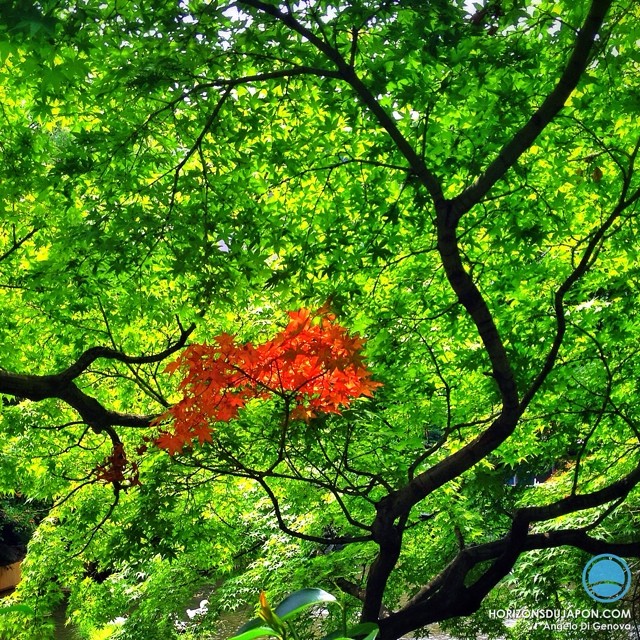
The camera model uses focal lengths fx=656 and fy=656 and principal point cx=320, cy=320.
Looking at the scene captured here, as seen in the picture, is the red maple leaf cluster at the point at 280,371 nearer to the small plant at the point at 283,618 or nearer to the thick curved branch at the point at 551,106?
the thick curved branch at the point at 551,106

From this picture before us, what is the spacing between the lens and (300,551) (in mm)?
5145

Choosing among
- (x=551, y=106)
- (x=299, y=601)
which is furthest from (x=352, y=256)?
(x=299, y=601)

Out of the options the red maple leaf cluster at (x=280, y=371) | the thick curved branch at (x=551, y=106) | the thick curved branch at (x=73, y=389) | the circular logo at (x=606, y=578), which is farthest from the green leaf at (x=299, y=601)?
the circular logo at (x=606, y=578)

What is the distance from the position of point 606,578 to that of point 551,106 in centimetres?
381

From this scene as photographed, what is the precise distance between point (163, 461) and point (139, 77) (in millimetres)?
2791

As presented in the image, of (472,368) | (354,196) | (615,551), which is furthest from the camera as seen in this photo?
(615,551)

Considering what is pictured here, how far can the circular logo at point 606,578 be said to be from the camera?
4.52 metres

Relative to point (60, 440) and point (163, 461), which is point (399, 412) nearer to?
point (163, 461)

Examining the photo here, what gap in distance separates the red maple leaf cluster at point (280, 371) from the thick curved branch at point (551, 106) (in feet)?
2.09

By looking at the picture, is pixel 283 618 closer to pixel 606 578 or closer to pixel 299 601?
pixel 299 601

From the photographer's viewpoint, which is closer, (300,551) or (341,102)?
(341,102)

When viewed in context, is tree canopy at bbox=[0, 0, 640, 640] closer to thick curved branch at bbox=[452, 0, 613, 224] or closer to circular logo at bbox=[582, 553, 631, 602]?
thick curved branch at bbox=[452, 0, 613, 224]

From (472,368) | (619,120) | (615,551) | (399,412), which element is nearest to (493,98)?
(619,120)

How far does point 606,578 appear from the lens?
4.61m
